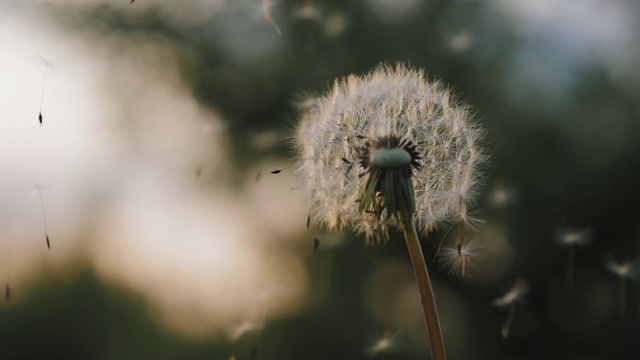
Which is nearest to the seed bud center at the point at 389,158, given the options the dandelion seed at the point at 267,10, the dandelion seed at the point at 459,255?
the dandelion seed at the point at 459,255

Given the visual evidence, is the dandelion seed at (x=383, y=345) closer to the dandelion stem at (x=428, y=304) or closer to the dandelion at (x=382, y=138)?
the dandelion at (x=382, y=138)

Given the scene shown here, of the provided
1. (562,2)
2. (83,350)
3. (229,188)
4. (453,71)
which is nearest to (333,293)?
(229,188)

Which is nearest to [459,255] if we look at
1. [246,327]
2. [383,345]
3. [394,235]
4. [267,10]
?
[383,345]

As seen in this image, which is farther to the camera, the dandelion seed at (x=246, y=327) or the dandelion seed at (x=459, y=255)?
the dandelion seed at (x=246, y=327)

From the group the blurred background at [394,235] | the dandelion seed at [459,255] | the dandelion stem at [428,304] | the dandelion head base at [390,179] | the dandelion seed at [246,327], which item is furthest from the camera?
the blurred background at [394,235]

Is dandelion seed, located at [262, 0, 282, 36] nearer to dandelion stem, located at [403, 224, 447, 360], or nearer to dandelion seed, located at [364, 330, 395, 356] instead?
dandelion stem, located at [403, 224, 447, 360]

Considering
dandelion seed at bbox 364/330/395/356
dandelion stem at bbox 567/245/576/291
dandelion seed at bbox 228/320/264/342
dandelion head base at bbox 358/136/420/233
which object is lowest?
dandelion stem at bbox 567/245/576/291

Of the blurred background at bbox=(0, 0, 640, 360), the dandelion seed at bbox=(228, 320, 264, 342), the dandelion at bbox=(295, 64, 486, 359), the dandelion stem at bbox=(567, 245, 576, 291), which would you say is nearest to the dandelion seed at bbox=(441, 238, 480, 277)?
the dandelion at bbox=(295, 64, 486, 359)
